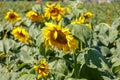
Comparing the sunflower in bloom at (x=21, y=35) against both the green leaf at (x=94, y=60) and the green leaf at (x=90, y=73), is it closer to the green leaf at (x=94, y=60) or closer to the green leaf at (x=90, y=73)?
the green leaf at (x=90, y=73)

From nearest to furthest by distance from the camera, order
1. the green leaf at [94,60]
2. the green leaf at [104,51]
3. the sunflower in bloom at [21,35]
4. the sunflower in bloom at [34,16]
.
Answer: the green leaf at [94,60] → the green leaf at [104,51] → the sunflower in bloom at [21,35] → the sunflower in bloom at [34,16]

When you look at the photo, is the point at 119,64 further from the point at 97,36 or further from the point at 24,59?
the point at 97,36

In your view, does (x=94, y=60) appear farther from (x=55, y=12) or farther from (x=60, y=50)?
(x=55, y=12)

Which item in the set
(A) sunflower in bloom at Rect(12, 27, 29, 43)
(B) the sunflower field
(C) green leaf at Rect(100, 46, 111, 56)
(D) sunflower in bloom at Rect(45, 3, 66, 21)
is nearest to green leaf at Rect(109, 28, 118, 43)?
(B) the sunflower field

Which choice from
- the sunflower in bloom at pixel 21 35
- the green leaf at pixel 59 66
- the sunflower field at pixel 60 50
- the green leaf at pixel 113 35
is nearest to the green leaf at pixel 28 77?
the sunflower field at pixel 60 50

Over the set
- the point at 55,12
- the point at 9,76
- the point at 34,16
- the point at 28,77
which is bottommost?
the point at 9,76

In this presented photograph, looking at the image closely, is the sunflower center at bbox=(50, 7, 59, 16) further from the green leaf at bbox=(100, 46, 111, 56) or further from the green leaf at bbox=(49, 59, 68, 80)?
the green leaf at bbox=(49, 59, 68, 80)

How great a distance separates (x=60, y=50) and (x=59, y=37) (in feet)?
1.55

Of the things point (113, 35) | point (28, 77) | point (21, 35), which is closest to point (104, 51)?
point (113, 35)

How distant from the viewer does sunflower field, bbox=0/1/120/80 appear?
9.09 feet

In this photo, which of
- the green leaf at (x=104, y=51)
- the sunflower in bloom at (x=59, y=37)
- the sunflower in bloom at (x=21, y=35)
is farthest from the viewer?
the sunflower in bloom at (x=21, y=35)

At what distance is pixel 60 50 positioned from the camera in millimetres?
3215

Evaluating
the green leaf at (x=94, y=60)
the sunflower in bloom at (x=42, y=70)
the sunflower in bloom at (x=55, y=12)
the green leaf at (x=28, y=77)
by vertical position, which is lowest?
the green leaf at (x=28, y=77)

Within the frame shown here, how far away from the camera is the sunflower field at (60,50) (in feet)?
9.09
